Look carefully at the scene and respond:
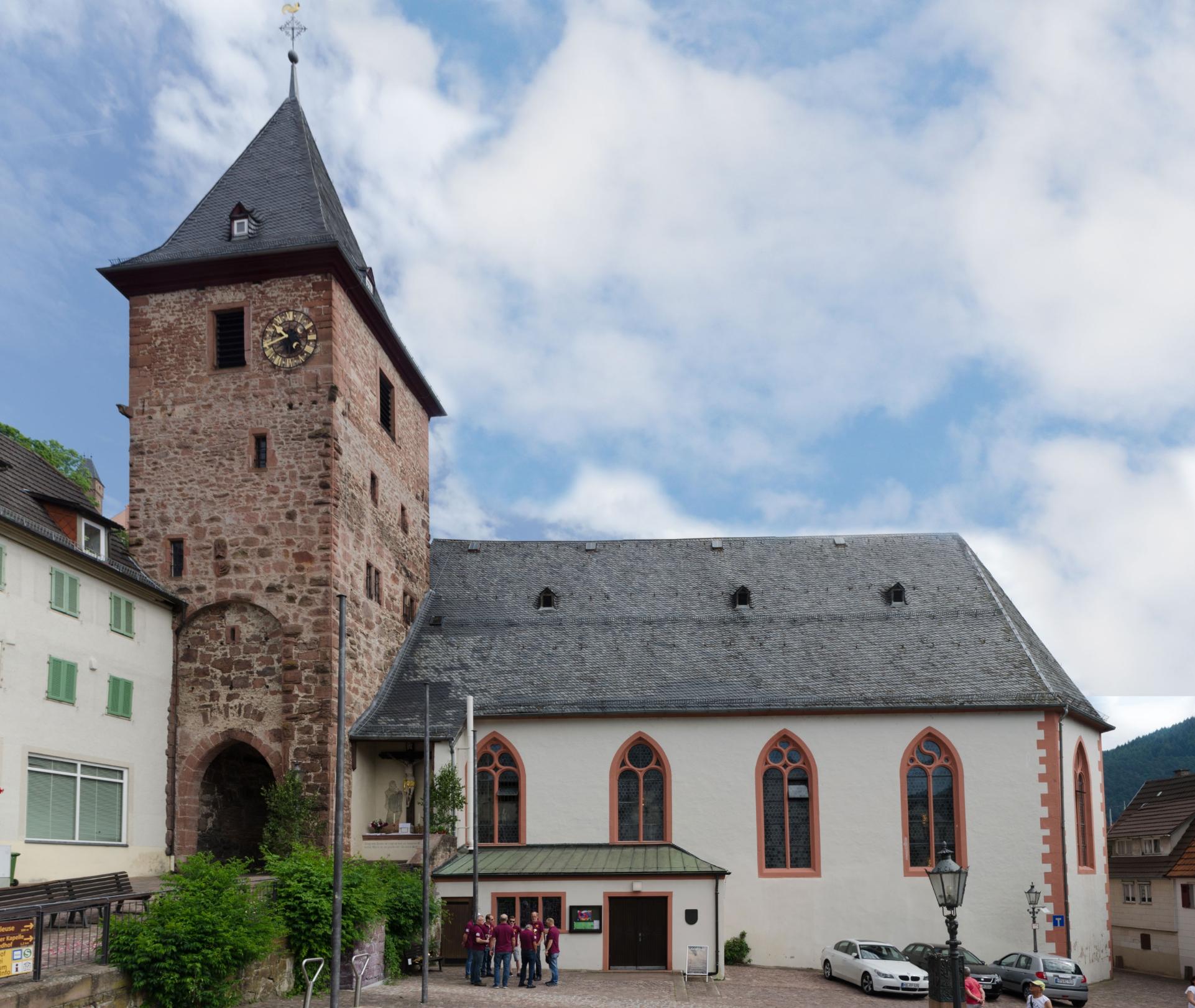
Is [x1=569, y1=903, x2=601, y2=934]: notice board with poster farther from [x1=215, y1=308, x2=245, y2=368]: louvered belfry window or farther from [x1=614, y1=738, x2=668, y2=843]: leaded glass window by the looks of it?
[x1=215, y1=308, x2=245, y2=368]: louvered belfry window

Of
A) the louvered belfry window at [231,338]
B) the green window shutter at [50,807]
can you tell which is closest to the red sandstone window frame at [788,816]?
the green window shutter at [50,807]

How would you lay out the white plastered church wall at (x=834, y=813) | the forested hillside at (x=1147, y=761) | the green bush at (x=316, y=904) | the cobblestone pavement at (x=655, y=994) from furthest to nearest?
the forested hillside at (x=1147, y=761), the white plastered church wall at (x=834, y=813), the cobblestone pavement at (x=655, y=994), the green bush at (x=316, y=904)

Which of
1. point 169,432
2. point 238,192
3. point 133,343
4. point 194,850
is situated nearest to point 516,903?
point 194,850

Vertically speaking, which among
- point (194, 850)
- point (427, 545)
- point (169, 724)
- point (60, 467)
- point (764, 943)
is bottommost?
point (764, 943)

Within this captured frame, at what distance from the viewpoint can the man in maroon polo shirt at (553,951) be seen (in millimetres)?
25672

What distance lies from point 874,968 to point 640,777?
25.4 feet

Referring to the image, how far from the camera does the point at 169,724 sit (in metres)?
28.5

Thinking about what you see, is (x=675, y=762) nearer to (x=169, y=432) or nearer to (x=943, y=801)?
(x=943, y=801)

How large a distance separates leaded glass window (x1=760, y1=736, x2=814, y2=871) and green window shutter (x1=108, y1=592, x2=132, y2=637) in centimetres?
1548

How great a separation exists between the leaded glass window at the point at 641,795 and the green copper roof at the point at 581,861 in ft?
1.21

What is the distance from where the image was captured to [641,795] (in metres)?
32.1

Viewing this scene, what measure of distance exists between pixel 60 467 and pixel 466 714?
1933cm

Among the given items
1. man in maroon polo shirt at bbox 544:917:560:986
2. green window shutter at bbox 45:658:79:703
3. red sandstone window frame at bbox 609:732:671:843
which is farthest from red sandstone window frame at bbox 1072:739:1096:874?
green window shutter at bbox 45:658:79:703

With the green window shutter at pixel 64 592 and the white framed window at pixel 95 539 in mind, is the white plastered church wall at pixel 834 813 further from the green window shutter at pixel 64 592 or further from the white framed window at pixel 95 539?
the green window shutter at pixel 64 592
